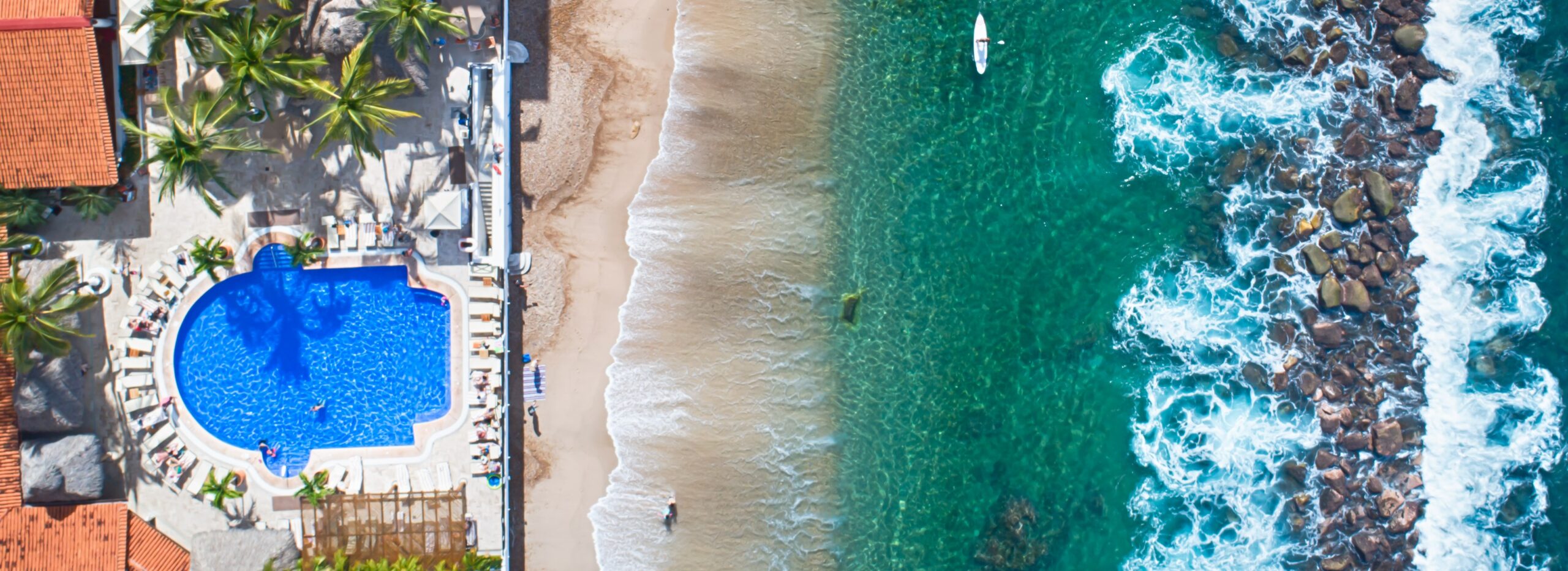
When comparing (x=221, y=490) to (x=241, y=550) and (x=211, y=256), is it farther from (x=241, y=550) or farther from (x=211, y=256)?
(x=211, y=256)

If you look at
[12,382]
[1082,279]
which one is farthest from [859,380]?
[12,382]

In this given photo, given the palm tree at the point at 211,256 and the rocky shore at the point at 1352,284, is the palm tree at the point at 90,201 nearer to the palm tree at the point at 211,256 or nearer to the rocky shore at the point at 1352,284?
the palm tree at the point at 211,256

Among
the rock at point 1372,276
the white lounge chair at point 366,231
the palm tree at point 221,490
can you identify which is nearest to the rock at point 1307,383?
the rock at point 1372,276

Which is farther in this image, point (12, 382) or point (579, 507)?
point (579, 507)

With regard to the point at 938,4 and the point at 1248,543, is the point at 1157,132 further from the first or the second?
the point at 1248,543

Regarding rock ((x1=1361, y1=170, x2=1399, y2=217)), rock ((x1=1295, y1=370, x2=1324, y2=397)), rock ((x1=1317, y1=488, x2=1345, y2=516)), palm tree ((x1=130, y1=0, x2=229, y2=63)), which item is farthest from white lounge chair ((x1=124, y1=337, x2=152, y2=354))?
rock ((x1=1361, y1=170, x2=1399, y2=217))

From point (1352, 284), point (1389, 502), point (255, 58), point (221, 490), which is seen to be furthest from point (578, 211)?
point (1389, 502)

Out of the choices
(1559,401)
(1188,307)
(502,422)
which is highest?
(1188,307)
